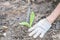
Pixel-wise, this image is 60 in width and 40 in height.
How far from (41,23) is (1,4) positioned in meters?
0.59

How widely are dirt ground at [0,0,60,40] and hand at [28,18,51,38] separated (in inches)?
1.5

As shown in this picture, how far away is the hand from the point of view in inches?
82.4

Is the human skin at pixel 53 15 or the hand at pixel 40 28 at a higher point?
the human skin at pixel 53 15

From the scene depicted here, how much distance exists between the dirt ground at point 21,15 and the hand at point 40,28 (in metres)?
0.04

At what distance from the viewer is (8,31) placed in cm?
214

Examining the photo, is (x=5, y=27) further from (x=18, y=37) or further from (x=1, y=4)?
(x=1, y=4)

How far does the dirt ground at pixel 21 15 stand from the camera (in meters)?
2.10

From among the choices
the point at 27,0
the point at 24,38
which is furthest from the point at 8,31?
the point at 27,0

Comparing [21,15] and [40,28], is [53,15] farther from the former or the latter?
[21,15]

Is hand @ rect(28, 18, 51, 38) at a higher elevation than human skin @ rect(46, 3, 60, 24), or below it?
below

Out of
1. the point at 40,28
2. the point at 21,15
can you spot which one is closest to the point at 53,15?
the point at 40,28

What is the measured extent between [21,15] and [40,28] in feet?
1.01

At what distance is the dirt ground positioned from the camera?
2.10m

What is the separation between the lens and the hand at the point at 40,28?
6.87 feet
